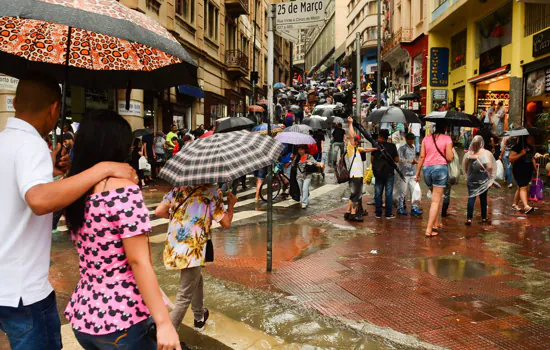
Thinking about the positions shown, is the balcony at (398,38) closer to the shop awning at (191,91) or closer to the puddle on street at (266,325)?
the shop awning at (191,91)

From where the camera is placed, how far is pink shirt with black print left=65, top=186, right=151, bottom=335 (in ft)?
6.53

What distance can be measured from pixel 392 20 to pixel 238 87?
1381 cm

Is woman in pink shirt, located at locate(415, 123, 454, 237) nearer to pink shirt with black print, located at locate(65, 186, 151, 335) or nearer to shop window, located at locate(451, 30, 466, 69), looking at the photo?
pink shirt with black print, located at locate(65, 186, 151, 335)

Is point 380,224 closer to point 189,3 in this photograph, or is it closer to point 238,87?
point 189,3

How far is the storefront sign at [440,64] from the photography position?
92.2 feet

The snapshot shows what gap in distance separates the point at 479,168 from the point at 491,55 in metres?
15.2

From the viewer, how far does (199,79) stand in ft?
81.3

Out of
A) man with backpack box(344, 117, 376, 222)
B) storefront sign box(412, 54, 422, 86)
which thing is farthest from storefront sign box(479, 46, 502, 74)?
man with backpack box(344, 117, 376, 222)

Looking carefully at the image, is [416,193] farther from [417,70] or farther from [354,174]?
[417,70]

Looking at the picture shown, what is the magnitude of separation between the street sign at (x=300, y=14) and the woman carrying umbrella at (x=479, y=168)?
425 centimetres

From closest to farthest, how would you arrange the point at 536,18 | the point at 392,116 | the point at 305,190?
the point at 392,116, the point at 305,190, the point at 536,18

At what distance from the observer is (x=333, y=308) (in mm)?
4887

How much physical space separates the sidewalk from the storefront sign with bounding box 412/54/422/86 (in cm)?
2434

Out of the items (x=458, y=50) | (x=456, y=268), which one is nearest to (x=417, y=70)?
(x=458, y=50)
